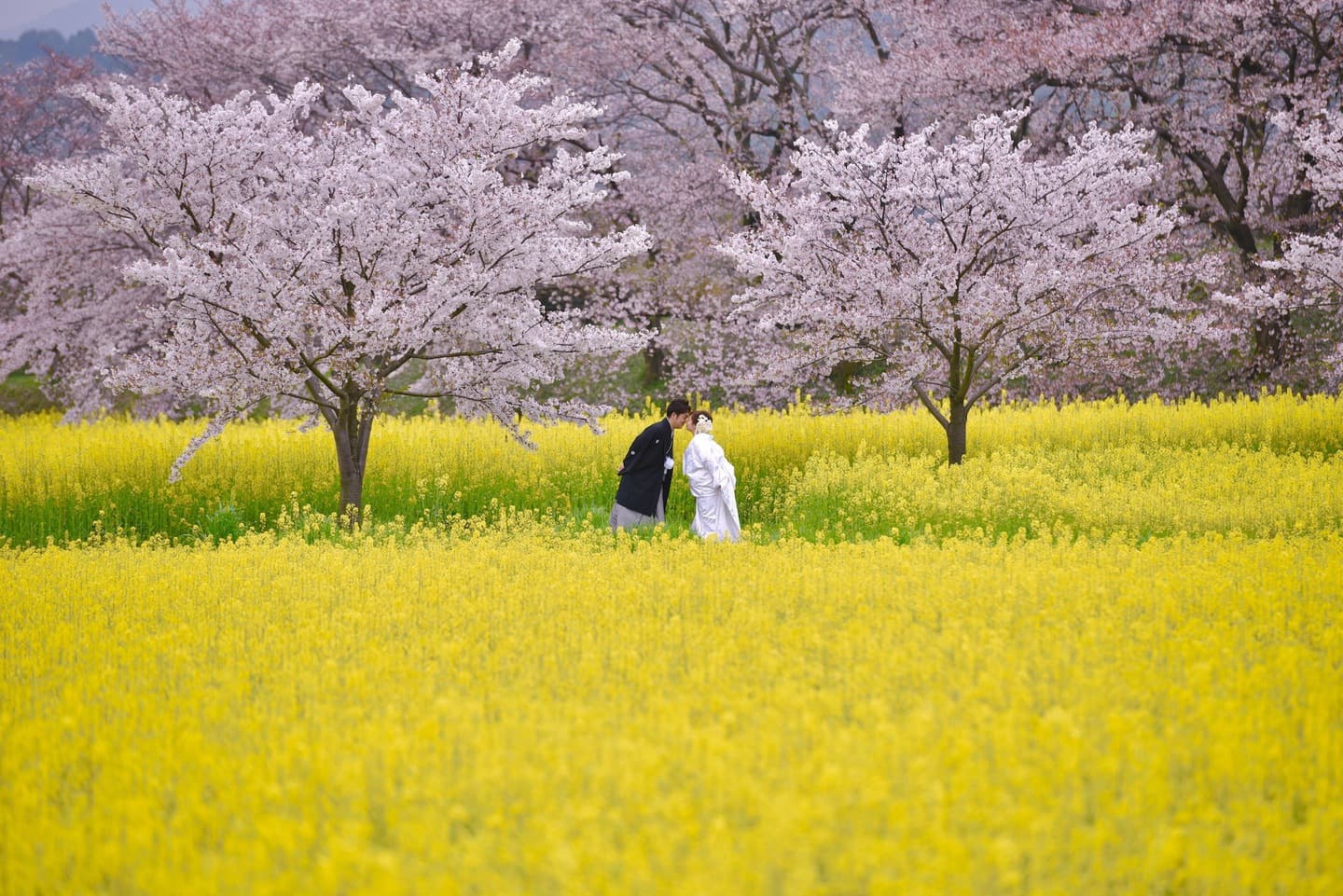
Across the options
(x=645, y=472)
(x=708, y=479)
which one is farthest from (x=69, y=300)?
(x=708, y=479)

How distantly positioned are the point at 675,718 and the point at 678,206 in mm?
23034

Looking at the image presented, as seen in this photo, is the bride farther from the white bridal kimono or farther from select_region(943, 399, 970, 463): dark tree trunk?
select_region(943, 399, 970, 463): dark tree trunk

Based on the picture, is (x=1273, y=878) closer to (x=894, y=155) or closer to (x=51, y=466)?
(x=894, y=155)

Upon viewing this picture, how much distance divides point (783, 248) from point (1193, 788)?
10.6 meters

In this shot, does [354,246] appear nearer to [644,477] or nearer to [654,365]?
[644,477]

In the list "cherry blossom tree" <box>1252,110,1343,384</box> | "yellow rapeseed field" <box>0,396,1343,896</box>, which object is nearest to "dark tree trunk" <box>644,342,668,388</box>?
"cherry blossom tree" <box>1252,110,1343,384</box>

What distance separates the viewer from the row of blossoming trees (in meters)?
11.5

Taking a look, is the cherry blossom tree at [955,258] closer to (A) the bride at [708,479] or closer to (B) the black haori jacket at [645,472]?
(A) the bride at [708,479]

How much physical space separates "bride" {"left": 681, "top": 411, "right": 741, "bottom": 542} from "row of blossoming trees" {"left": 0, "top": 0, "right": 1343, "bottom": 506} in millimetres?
1244

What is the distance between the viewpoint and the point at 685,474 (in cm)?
1129

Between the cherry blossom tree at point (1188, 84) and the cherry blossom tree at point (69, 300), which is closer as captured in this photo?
the cherry blossom tree at point (69, 300)

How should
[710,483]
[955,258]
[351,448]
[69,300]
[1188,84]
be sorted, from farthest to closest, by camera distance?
[1188,84] < [69,300] < [955,258] < [351,448] < [710,483]

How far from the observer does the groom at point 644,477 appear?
452 inches

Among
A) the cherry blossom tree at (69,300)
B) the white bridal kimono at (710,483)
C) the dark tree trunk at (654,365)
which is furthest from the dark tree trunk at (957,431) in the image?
the cherry blossom tree at (69,300)
